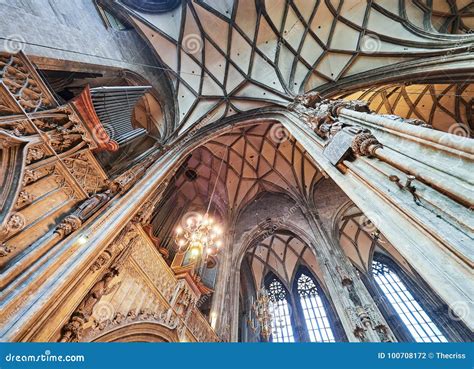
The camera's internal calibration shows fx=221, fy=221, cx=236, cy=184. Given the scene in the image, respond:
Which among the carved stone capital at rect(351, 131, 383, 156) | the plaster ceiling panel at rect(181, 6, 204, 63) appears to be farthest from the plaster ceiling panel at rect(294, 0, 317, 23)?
the carved stone capital at rect(351, 131, 383, 156)

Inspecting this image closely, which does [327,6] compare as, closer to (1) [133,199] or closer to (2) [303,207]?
(2) [303,207]

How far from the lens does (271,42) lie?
32.5 feet

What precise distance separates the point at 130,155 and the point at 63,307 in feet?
23.5

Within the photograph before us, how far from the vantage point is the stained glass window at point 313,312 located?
9609 millimetres

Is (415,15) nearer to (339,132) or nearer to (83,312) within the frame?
(339,132)

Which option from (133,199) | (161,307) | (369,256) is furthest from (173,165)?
(369,256)

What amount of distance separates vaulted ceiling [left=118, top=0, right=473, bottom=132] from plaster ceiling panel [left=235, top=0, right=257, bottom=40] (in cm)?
3

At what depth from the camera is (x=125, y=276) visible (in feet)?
17.2

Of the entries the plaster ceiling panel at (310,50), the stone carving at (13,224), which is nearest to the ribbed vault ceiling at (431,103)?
the plaster ceiling panel at (310,50)

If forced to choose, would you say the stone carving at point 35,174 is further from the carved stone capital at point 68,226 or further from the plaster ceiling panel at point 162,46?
the plaster ceiling panel at point 162,46

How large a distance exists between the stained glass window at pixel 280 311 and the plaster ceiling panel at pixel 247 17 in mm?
11627

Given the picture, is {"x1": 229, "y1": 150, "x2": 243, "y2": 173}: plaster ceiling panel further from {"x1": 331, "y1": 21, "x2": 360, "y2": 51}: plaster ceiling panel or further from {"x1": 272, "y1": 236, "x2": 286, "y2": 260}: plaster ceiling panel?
{"x1": 331, "y1": 21, "x2": 360, "y2": 51}: plaster ceiling panel

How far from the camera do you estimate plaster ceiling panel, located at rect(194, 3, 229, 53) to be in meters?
9.21

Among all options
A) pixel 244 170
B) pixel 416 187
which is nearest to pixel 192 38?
pixel 244 170
